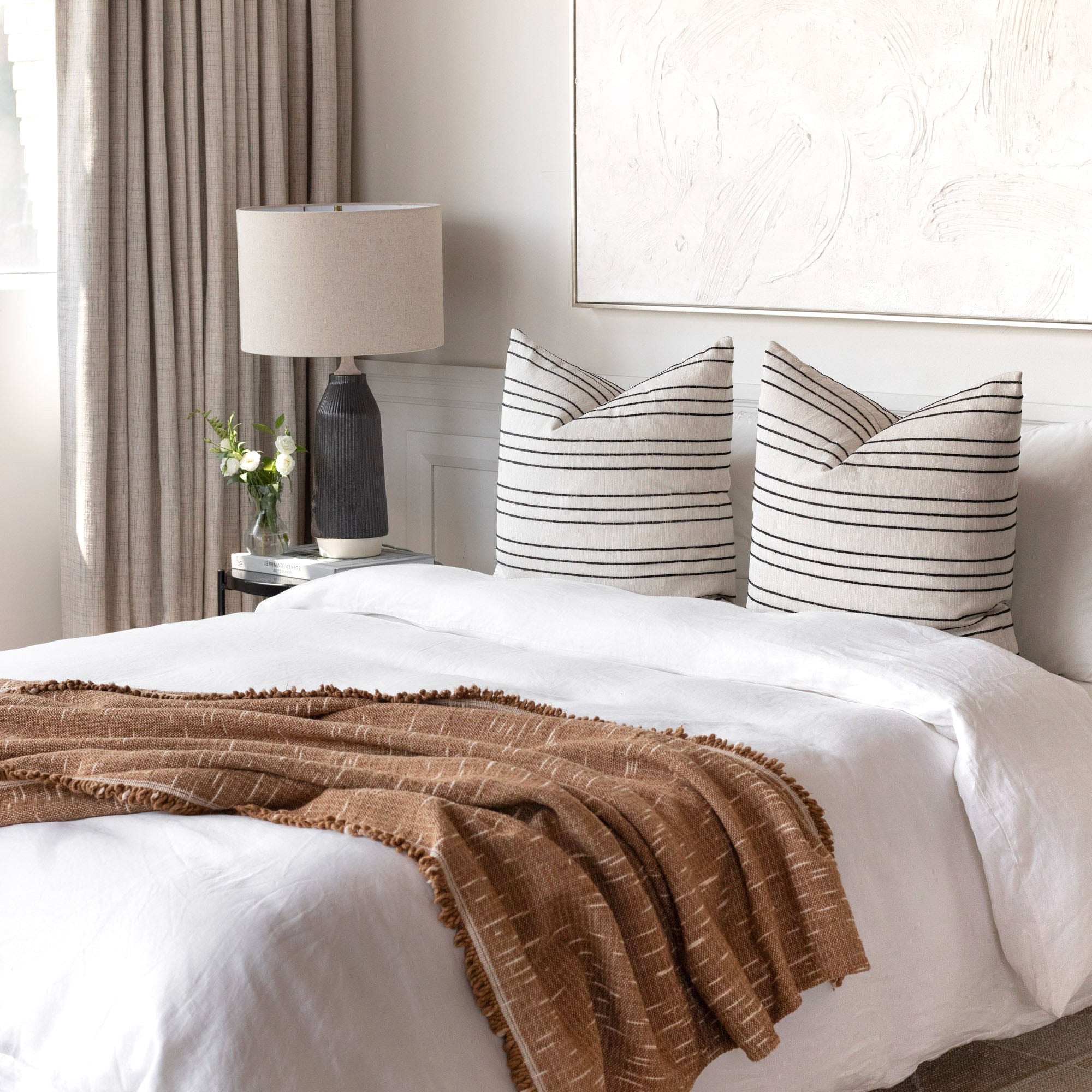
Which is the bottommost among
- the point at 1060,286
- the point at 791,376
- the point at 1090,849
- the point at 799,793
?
the point at 1090,849

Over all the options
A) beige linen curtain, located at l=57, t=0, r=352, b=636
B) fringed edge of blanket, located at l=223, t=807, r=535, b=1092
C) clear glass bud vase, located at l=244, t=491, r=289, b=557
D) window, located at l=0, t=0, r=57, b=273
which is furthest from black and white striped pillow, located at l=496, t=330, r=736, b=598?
→ window, located at l=0, t=0, r=57, b=273

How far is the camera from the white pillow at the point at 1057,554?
93.5 inches

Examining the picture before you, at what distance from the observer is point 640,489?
2.73 metres

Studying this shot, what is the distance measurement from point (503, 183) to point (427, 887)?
246 cm

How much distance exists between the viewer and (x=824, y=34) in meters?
2.88

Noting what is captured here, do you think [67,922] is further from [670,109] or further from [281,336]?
[670,109]

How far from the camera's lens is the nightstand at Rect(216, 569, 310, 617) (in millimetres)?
3326

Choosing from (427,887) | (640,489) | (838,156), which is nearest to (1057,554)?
(640,489)

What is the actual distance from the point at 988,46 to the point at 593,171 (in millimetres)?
982

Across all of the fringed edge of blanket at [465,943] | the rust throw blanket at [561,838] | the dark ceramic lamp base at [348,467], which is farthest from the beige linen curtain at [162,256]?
the fringed edge of blanket at [465,943]

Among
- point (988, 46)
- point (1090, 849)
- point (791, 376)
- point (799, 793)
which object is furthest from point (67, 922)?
point (988, 46)

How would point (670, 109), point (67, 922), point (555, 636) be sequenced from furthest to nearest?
point (670, 109)
point (555, 636)
point (67, 922)

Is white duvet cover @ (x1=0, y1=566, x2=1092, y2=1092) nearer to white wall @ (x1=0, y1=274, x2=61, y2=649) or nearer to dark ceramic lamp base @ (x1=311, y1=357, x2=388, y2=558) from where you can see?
dark ceramic lamp base @ (x1=311, y1=357, x2=388, y2=558)

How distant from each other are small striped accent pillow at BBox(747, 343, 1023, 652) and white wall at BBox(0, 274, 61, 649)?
1.93 m
